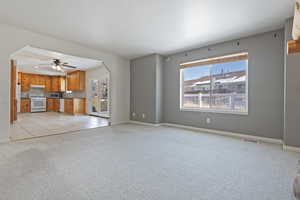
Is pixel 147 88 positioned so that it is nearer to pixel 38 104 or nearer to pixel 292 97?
pixel 292 97

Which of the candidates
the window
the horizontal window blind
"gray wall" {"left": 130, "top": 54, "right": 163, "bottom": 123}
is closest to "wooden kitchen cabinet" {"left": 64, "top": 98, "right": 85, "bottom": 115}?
"gray wall" {"left": 130, "top": 54, "right": 163, "bottom": 123}

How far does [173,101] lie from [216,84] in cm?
141

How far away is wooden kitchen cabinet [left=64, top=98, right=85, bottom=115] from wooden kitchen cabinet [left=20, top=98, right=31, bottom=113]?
2.16m

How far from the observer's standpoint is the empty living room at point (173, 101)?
5.03ft

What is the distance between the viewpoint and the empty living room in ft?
5.03

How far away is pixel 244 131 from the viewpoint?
345cm

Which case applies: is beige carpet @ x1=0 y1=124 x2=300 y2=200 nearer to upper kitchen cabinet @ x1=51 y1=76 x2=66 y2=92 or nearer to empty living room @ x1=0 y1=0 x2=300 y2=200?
empty living room @ x1=0 y1=0 x2=300 y2=200

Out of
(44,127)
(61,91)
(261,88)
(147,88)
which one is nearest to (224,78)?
(261,88)

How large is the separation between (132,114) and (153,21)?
138 inches

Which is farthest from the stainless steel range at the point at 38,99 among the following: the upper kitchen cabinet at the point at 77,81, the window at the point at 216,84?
the window at the point at 216,84

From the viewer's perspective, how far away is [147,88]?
16.5 ft

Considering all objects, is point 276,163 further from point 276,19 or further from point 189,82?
point 189,82

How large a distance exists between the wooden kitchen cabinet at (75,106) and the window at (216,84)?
5.76 metres

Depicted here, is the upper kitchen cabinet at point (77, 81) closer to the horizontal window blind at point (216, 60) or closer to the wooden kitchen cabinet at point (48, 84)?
the wooden kitchen cabinet at point (48, 84)
